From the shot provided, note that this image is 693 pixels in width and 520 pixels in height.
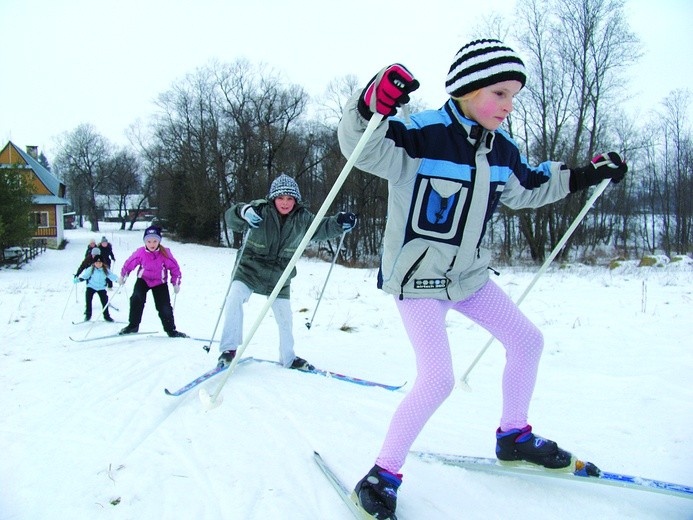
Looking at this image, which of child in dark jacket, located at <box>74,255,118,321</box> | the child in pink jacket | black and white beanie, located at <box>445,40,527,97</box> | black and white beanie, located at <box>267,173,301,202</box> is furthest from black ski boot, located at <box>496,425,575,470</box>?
child in dark jacket, located at <box>74,255,118,321</box>

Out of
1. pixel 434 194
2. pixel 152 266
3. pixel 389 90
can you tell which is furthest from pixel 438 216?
pixel 152 266

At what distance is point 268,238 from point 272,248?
119 mm

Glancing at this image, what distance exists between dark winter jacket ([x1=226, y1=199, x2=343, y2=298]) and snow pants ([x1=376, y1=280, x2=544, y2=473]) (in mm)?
2461

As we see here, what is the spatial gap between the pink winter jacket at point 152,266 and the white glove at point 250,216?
2.72 m

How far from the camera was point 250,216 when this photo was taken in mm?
4398

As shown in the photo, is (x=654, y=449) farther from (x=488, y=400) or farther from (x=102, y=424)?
(x=102, y=424)

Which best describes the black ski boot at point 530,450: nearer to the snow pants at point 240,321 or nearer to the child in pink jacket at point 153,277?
the snow pants at point 240,321

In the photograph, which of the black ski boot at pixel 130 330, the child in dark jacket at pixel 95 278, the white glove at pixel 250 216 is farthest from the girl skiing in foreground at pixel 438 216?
the child in dark jacket at pixel 95 278

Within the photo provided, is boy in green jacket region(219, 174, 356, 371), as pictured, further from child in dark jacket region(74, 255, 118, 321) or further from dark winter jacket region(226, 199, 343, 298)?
child in dark jacket region(74, 255, 118, 321)

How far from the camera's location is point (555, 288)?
9.59 m

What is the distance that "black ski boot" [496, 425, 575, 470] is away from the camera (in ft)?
Result: 7.73

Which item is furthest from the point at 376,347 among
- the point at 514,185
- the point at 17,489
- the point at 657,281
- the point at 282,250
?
the point at 657,281

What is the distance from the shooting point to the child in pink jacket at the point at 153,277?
673cm

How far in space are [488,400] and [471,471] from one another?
1.48m
